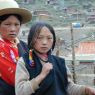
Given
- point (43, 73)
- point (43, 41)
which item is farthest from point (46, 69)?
point (43, 41)

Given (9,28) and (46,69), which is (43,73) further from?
(9,28)

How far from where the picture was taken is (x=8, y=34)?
5.17 feet

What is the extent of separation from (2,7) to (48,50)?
0.34 m

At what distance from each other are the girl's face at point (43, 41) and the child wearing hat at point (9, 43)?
19cm

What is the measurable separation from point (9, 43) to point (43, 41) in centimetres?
27

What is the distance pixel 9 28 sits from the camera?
5.14ft

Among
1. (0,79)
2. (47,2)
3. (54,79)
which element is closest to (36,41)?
(54,79)

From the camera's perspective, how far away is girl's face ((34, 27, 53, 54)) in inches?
54.2

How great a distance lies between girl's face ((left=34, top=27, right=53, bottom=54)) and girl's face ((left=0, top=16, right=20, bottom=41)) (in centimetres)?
22

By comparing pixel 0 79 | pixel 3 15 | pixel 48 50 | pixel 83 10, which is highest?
pixel 3 15

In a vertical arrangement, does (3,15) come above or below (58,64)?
above

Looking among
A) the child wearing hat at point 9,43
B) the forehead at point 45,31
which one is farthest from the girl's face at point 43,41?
the child wearing hat at point 9,43

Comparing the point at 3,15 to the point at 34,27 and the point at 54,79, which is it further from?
the point at 54,79

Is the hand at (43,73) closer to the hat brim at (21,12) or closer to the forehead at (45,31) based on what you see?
the forehead at (45,31)
